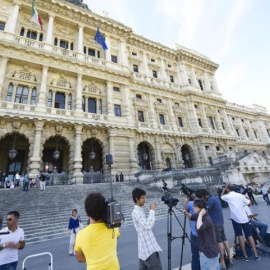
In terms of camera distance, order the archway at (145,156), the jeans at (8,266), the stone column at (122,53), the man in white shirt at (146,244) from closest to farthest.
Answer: the man in white shirt at (146,244), the jeans at (8,266), the archway at (145,156), the stone column at (122,53)

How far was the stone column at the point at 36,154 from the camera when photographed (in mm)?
14211

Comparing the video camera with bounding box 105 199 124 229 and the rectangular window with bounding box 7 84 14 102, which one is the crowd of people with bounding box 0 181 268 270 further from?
the rectangular window with bounding box 7 84 14 102

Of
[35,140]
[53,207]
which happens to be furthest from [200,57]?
[53,207]

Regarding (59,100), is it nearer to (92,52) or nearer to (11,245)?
(92,52)

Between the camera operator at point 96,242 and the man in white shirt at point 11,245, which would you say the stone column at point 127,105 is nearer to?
the man in white shirt at point 11,245

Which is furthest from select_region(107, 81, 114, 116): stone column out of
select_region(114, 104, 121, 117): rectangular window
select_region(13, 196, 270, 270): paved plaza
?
select_region(13, 196, 270, 270): paved plaza

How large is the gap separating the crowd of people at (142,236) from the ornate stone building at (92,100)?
12892 millimetres

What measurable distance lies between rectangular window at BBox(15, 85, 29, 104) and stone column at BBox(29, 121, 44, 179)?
331 cm

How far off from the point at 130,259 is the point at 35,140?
1398 cm

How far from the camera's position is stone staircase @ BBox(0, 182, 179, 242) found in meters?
7.67

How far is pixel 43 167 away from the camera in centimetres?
1830

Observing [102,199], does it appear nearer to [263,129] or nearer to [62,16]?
[62,16]

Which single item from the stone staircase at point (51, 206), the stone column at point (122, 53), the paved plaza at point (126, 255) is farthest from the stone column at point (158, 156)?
the paved plaza at point (126, 255)

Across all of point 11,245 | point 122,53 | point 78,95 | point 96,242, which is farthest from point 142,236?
point 122,53
